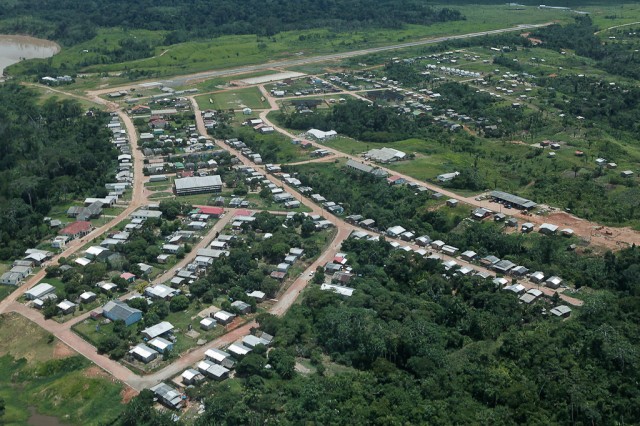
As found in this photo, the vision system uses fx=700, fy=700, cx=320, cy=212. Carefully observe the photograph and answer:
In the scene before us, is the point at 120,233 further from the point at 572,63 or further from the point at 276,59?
the point at 572,63

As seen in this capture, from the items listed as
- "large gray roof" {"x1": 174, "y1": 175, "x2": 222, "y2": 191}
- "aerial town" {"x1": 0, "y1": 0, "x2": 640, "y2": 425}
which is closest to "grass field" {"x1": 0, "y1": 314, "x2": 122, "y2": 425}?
"aerial town" {"x1": 0, "y1": 0, "x2": 640, "y2": 425}

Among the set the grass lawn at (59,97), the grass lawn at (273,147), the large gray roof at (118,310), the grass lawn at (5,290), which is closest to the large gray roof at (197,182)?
the grass lawn at (273,147)

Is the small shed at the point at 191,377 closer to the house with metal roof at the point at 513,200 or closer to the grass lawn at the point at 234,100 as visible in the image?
the house with metal roof at the point at 513,200

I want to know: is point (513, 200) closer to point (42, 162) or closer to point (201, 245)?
point (201, 245)

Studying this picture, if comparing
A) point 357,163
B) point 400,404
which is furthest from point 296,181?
point 400,404

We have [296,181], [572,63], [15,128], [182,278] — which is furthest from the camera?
[572,63]

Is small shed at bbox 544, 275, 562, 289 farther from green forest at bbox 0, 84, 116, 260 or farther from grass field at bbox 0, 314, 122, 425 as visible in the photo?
green forest at bbox 0, 84, 116, 260
